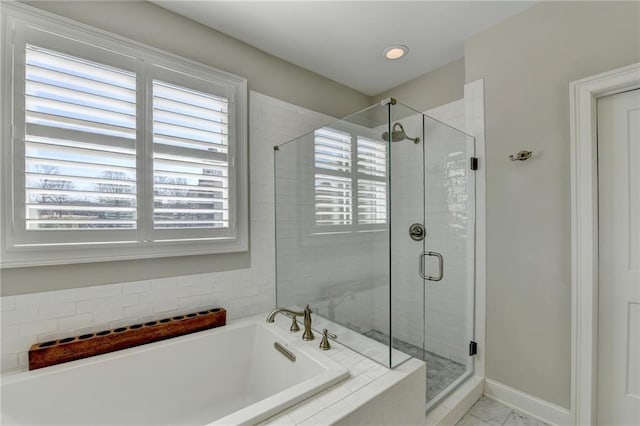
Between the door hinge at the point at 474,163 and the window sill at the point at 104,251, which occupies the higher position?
the door hinge at the point at 474,163

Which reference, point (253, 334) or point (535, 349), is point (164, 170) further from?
point (535, 349)

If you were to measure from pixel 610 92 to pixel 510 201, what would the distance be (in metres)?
0.74

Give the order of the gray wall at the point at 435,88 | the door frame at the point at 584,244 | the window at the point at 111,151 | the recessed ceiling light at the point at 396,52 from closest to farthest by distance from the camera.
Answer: the window at the point at 111,151 → the door frame at the point at 584,244 → the recessed ceiling light at the point at 396,52 → the gray wall at the point at 435,88

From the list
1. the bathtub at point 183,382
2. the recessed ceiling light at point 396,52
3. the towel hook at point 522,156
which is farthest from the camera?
the recessed ceiling light at point 396,52

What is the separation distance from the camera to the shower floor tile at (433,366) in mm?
1668

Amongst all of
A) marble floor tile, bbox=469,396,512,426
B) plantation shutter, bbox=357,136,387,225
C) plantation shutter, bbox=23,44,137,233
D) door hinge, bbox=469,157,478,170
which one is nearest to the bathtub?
plantation shutter, bbox=23,44,137,233

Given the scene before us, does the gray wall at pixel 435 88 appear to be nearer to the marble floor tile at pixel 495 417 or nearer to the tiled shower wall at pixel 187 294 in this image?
the tiled shower wall at pixel 187 294

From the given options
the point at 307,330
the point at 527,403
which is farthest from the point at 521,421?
the point at 307,330

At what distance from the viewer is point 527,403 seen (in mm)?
1800

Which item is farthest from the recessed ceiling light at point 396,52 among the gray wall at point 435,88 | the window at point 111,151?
the window at point 111,151

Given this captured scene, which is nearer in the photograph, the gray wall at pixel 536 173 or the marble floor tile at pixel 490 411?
the gray wall at pixel 536 173

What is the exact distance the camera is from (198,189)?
74.5 inches

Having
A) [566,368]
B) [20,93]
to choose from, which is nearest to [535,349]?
[566,368]

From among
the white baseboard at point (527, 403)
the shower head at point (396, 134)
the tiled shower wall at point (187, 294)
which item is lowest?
the white baseboard at point (527, 403)
